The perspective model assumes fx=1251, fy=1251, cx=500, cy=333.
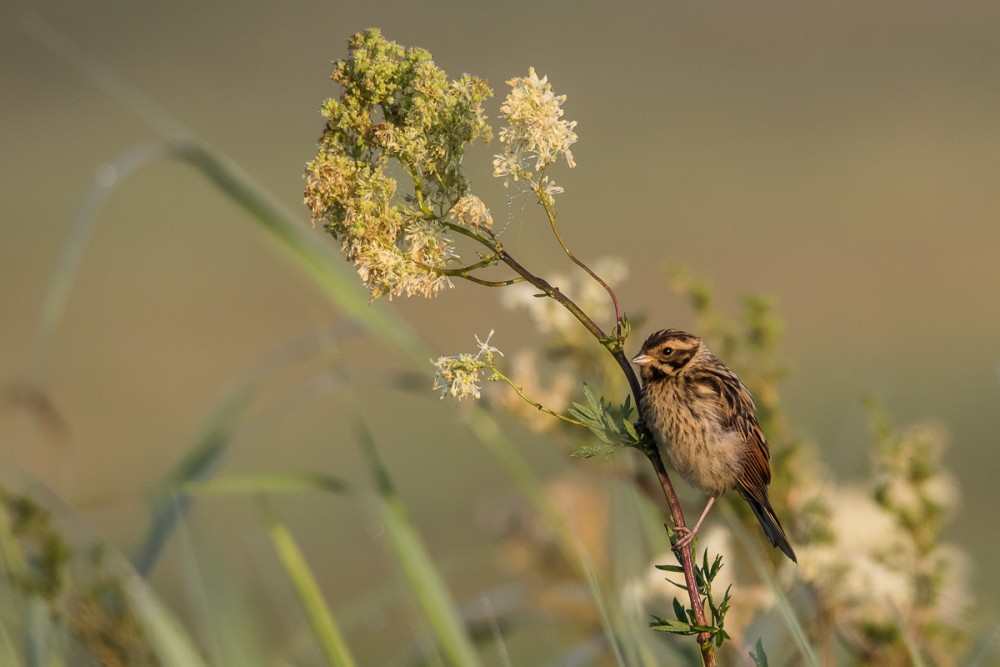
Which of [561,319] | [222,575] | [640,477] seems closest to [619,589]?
[640,477]

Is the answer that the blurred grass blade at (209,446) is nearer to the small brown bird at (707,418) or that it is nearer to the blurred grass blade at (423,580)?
the blurred grass blade at (423,580)

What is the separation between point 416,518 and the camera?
33.7 feet

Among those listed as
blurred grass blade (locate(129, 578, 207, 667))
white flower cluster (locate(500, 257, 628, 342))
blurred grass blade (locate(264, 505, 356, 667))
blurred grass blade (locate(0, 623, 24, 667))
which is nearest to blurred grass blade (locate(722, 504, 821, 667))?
white flower cluster (locate(500, 257, 628, 342))

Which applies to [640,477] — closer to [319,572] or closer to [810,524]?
[810,524]

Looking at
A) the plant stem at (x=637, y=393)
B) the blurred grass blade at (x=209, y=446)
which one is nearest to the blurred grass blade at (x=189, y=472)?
the blurred grass blade at (x=209, y=446)

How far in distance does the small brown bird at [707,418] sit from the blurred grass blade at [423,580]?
54 centimetres

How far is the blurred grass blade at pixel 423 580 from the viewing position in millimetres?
2283

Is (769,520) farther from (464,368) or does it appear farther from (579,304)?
(464,368)

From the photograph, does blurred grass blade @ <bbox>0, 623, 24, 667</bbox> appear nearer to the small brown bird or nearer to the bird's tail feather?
the small brown bird

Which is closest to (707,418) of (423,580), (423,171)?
(423,580)

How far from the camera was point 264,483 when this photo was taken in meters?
2.40

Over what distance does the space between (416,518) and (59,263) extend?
797 cm

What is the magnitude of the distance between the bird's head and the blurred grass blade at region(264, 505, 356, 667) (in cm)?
72

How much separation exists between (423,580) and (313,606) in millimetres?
219
